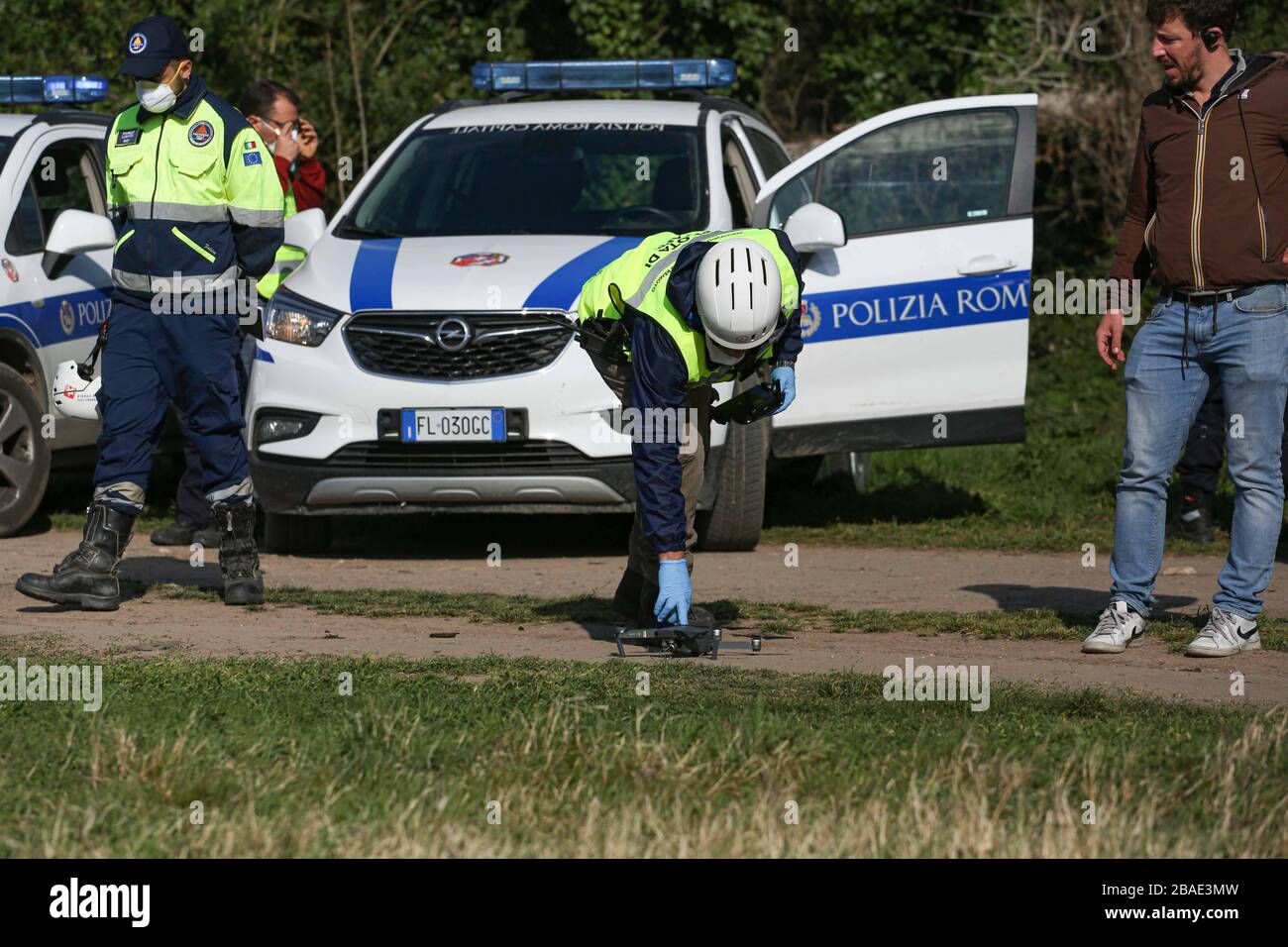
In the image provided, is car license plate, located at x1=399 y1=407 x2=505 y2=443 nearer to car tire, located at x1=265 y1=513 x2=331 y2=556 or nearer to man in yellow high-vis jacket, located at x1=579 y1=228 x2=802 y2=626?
car tire, located at x1=265 y1=513 x2=331 y2=556

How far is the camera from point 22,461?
973 centimetres

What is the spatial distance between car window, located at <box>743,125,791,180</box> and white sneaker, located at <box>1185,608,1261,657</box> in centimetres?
421

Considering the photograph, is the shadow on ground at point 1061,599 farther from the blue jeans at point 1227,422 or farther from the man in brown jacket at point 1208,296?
the man in brown jacket at point 1208,296

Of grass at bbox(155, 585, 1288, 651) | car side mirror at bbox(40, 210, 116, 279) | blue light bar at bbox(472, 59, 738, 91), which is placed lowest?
grass at bbox(155, 585, 1288, 651)

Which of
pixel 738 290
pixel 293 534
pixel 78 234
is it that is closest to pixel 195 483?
pixel 293 534

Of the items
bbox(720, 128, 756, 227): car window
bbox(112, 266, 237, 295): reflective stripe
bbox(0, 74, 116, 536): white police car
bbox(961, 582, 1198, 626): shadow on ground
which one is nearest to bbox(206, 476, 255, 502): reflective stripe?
bbox(112, 266, 237, 295): reflective stripe

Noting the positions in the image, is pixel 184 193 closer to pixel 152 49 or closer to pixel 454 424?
pixel 152 49

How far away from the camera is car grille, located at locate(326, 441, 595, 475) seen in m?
8.63

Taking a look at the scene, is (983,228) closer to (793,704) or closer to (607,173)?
(607,173)

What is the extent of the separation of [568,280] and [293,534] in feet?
6.12

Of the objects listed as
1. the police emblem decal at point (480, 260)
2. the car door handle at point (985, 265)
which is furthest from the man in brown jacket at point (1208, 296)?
the police emblem decal at point (480, 260)

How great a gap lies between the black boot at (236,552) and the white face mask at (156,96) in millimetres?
1509

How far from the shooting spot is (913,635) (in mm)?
7305

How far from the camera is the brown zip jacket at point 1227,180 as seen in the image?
6.50m
